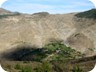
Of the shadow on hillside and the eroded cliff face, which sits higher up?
the eroded cliff face

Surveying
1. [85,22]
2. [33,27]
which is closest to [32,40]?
[33,27]

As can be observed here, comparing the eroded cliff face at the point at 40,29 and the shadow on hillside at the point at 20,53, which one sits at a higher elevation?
the eroded cliff face at the point at 40,29

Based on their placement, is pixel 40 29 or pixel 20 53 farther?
pixel 40 29

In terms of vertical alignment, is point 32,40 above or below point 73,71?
below

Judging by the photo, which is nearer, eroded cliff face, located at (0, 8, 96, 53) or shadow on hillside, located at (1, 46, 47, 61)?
shadow on hillside, located at (1, 46, 47, 61)

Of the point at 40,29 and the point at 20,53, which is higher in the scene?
the point at 40,29

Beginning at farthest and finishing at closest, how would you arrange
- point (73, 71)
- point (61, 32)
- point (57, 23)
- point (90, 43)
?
point (57, 23), point (61, 32), point (90, 43), point (73, 71)

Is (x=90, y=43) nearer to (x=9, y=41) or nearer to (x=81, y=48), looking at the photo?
(x=81, y=48)

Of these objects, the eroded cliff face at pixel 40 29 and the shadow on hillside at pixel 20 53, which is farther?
the eroded cliff face at pixel 40 29
